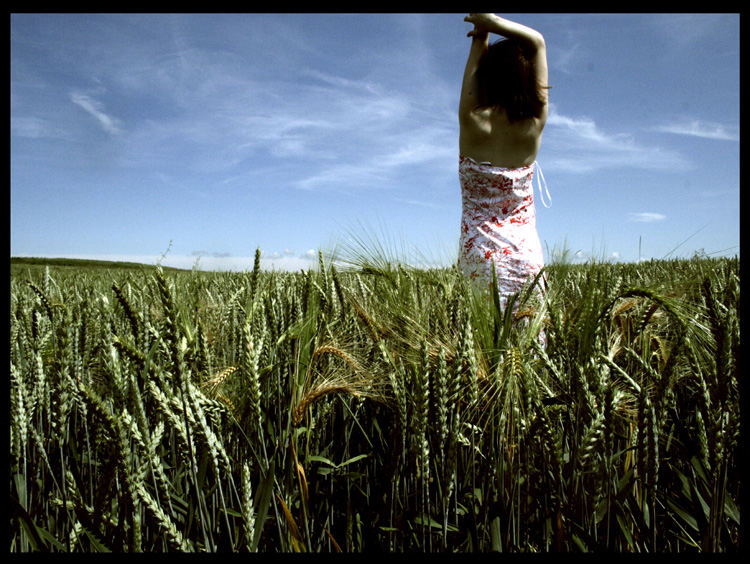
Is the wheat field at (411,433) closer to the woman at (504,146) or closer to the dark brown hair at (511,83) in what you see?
the woman at (504,146)

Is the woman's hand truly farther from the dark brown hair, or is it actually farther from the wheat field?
the wheat field

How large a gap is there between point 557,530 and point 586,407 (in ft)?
0.93

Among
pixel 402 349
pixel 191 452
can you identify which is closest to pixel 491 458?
pixel 402 349

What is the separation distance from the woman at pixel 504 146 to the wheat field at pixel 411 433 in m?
0.78

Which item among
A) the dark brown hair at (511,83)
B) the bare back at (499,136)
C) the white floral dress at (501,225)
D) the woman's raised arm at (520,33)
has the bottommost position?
the white floral dress at (501,225)

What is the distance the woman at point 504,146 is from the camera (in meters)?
2.53

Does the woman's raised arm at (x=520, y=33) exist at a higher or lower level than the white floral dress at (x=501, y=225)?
higher

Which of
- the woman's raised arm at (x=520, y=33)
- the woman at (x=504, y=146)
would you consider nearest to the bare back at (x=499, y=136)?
the woman at (x=504, y=146)

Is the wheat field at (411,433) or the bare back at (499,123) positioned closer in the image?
the wheat field at (411,433)

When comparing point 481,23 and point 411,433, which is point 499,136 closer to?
point 481,23

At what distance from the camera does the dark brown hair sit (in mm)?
2539
